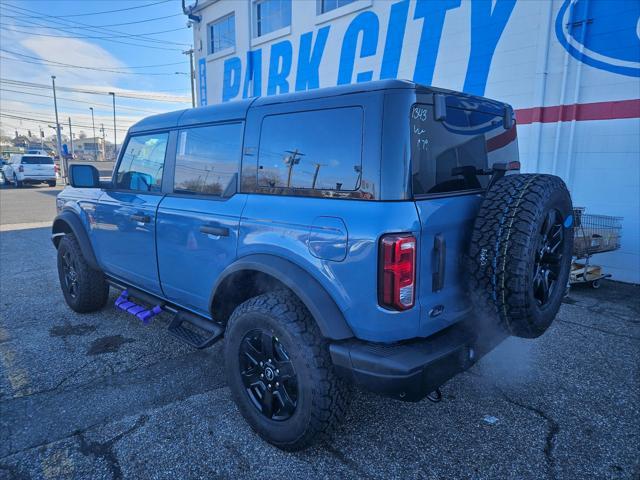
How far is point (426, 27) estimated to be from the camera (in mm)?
7531

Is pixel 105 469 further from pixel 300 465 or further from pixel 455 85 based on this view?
pixel 455 85

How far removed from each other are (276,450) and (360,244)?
4.43ft

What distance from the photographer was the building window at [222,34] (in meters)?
12.7

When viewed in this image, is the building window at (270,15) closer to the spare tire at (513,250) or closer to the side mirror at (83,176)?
the side mirror at (83,176)

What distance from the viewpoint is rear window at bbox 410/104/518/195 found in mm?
2055

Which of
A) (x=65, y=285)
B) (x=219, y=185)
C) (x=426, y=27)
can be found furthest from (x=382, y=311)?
(x=426, y=27)

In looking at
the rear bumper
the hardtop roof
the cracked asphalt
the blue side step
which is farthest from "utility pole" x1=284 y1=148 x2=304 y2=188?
the blue side step

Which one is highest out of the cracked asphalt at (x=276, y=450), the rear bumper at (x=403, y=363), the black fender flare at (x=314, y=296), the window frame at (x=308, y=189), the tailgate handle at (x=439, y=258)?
the window frame at (x=308, y=189)

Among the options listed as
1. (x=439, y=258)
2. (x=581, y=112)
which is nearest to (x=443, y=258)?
(x=439, y=258)

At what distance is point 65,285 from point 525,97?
702 centimetres

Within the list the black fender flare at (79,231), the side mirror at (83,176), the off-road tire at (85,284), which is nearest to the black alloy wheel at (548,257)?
the side mirror at (83,176)

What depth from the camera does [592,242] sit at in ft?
17.2

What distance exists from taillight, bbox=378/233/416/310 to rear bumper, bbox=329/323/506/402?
244mm

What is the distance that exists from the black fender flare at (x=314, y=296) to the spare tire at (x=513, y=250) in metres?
0.77
